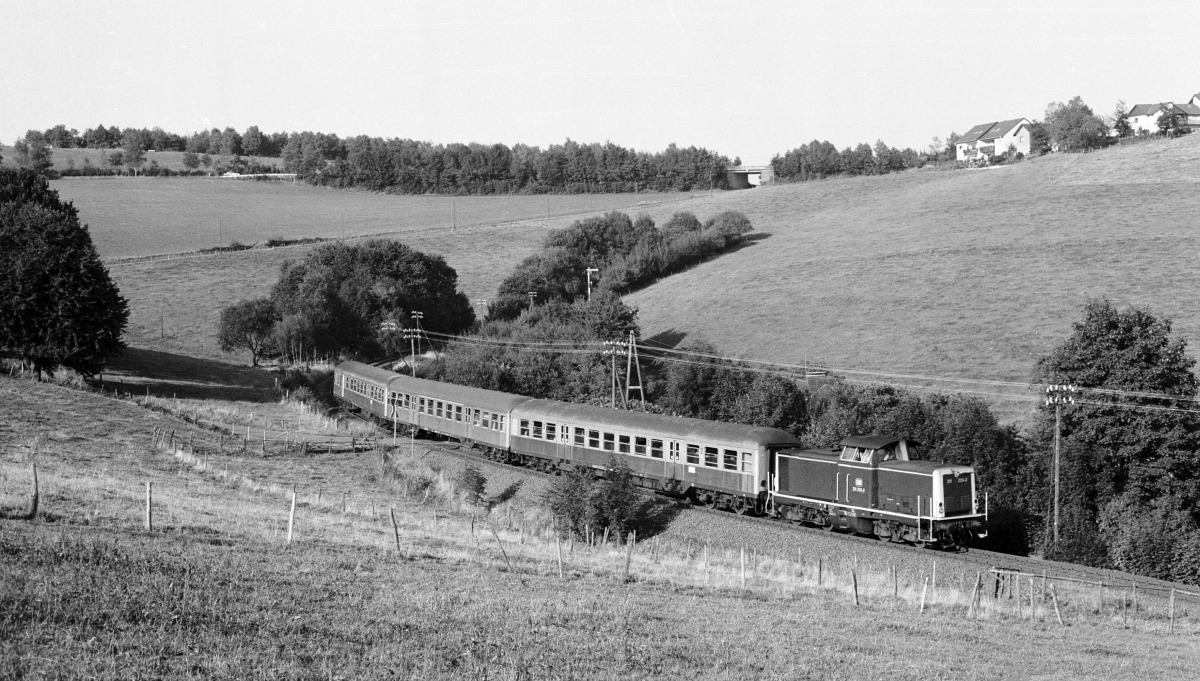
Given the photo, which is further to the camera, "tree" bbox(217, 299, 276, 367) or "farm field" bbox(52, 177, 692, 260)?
"farm field" bbox(52, 177, 692, 260)

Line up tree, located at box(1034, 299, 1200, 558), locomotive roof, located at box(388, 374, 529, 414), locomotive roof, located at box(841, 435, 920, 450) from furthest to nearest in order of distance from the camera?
1. locomotive roof, located at box(388, 374, 529, 414)
2. tree, located at box(1034, 299, 1200, 558)
3. locomotive roof, located at box(841, 435, 920, 450)

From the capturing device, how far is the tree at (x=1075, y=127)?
128 metres

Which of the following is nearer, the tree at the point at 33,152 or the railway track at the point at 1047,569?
the railway track at the point at 1047,569

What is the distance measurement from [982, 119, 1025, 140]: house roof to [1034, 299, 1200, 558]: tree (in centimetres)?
13407

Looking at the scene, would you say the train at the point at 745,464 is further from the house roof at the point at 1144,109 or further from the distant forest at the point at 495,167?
the house roof at the point at 1144,109

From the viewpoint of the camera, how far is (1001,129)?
168250 millimetres

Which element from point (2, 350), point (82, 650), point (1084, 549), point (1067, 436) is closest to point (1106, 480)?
point (1067, 436)

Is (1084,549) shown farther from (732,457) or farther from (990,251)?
(990,251)

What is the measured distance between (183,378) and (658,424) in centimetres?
4334

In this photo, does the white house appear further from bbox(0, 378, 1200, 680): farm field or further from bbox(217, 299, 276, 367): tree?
bbox(0, 378, 1200, 680): farm field

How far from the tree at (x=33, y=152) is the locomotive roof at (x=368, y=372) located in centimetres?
9719

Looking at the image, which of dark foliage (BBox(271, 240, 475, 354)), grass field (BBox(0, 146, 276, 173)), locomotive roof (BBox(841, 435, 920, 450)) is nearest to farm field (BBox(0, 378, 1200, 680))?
locomotive roof (BBox(841, 435, 920, 450))

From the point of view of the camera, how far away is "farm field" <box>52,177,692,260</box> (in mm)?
111875

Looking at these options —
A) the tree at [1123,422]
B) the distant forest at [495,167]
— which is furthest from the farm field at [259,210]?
the tree at [1123,422]
